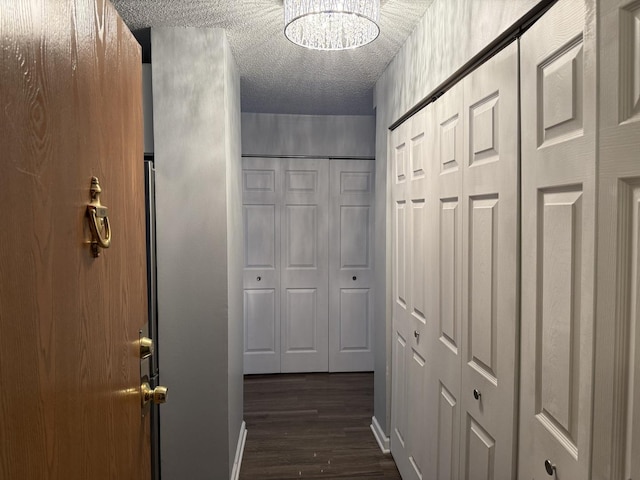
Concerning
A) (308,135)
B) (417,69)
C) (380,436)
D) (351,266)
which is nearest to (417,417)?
(380,436)

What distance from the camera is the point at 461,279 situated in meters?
1.79

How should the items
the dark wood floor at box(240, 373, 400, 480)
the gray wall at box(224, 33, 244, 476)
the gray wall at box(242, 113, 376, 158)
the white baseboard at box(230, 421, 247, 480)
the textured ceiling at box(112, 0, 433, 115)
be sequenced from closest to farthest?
the textured ceiling at box(112, 0, 433, 115), the gray wall at box(224, 33, 244, 476), the white baseboard at box(230, 421, 247, 480), the dark wood floor at box(240, 373, 400, 480), the gray wall at box(242, 113, 376, 158)

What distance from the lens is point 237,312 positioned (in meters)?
3.01

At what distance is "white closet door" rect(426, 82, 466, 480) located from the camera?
5.96ft

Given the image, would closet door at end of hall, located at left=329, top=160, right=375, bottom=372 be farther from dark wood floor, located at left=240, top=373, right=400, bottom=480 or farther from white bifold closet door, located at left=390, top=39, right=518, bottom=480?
white bifold closet door, located at left=390, top=39, right=518, bottom=480

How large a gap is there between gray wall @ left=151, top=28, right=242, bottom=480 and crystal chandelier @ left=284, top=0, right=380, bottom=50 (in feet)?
2.04

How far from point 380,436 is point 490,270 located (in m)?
1.94

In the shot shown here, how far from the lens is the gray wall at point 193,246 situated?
2375 mm

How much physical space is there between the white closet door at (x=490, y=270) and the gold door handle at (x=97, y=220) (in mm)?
1069

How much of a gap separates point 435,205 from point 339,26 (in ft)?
2.75

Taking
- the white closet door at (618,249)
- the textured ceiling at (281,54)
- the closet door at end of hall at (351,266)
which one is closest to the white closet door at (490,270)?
the white closet door at (618,249)

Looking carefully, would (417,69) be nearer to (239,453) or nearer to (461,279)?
(461,279)

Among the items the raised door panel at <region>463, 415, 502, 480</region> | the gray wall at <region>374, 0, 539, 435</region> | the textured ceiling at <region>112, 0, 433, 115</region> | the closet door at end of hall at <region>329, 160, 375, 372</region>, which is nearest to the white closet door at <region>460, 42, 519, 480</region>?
the raised door panel at <region>463, 415, 502, 480</region>

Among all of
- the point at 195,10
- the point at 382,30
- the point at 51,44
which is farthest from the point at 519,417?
the point at 195,10
